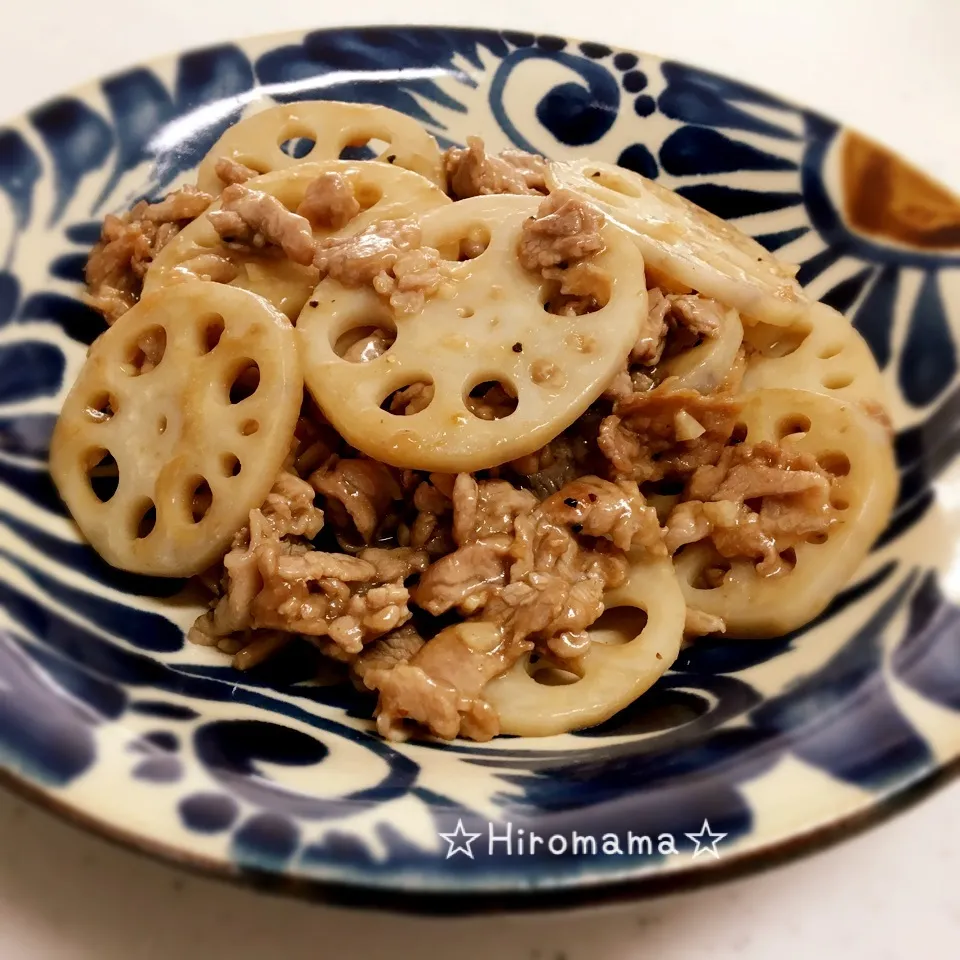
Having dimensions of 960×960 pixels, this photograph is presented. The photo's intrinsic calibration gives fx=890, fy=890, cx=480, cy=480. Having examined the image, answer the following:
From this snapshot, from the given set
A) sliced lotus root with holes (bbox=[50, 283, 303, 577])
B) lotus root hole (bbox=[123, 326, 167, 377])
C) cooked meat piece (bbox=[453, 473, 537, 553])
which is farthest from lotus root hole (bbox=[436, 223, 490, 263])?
lotus root hole (bbox=[123, 326, 167, 377])

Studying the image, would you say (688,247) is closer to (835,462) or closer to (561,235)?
(561,235)

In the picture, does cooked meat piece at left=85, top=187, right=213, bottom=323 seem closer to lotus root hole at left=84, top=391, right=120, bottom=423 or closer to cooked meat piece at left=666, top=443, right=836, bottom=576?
lotus root hole at left=84, top=391, right=120, bottom=423

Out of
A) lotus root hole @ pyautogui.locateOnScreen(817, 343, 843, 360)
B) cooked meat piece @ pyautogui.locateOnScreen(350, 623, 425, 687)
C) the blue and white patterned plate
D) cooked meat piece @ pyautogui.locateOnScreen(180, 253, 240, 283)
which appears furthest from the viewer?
lotus root hole @ pyautogui.locateOnScreen(817, 343, 843, 360)

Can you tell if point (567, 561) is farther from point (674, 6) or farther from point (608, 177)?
point (674, 6)

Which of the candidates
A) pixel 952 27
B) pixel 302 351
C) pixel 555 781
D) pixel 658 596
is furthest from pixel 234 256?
pixel 952 27

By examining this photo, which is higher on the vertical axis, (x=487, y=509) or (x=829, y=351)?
(x=829, y=351)

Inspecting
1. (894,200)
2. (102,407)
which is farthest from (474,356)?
(894,200)
